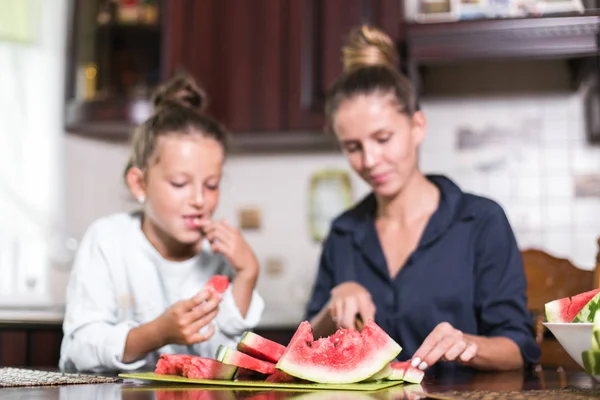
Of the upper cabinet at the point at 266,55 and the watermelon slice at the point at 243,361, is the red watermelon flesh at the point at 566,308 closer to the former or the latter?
the watermelon slice at the point at 243,361

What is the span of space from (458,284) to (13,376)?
44.1 inches

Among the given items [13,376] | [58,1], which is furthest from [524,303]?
[58,1]

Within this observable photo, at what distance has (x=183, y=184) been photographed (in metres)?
1.83

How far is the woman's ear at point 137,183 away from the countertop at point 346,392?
0.75 m

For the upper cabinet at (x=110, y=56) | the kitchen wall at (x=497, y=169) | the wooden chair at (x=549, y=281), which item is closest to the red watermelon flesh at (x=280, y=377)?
the wooden chair at (x=549, y=281)

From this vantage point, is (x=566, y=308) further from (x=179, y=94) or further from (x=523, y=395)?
(x=179, y=94)

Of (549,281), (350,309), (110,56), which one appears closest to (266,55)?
(110,56)

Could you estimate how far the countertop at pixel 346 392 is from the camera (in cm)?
100

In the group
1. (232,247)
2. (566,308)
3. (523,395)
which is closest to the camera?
(523,395)

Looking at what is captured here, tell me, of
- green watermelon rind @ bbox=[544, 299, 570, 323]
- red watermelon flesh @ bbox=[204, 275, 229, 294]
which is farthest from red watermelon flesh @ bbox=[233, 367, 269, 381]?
green watermelon rind @ bbox=[544, 299, 570, 323]

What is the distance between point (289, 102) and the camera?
134 inches

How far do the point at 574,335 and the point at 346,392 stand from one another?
0.32 m

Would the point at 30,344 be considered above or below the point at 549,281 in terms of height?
below

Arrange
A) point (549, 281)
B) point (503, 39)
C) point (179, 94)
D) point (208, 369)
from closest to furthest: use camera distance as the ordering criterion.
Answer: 1. point (208, 369)
2. point (179, 94)
3. point (549, 281)
4. point (503, 39)
